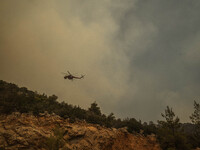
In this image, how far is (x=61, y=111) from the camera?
20.5m

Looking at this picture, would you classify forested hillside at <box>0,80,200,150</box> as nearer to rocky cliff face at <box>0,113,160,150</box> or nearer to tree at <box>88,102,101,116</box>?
rocky cliff face at <box>0,113,160,150</box>

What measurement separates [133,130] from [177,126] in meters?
5.79

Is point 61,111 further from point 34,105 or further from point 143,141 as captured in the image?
point 143,141

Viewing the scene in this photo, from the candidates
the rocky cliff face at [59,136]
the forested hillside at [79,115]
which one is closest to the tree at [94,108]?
the forested hillside at [79,115]

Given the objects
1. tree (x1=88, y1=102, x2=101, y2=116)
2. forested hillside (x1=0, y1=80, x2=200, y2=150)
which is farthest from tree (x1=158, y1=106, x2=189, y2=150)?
tree (x1=88, y1=102, x2=101, y2=116)

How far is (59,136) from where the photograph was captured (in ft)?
46.7

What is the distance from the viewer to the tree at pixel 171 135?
69.8 feet

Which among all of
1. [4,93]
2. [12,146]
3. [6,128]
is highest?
[4,93]

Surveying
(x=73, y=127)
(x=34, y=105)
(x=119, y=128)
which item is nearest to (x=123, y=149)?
(x=119, y=128)

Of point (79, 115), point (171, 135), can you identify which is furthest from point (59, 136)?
point (171, 135)

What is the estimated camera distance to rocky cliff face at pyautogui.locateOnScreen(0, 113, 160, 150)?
1546 cm

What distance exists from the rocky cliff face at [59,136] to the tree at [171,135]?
1.44 meters

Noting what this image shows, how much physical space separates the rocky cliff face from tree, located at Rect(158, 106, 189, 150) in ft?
4.72

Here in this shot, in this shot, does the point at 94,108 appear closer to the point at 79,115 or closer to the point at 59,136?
the point at 79,115
